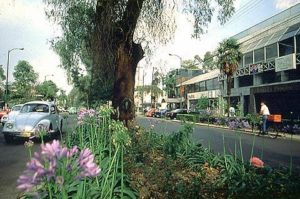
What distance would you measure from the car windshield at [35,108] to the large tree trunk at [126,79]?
237 inches

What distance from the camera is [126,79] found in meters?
12.6

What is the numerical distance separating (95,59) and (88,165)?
36.3 feet

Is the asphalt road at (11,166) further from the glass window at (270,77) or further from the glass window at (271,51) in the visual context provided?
the glass window at (271,51)

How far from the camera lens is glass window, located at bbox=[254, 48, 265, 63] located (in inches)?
1629

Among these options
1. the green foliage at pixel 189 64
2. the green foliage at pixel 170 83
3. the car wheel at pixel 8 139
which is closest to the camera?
the car wheel at pixel 8 139

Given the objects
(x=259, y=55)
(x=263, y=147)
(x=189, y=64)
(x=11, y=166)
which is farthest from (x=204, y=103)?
(x=189, y=64)

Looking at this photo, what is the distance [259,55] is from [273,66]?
3.53m

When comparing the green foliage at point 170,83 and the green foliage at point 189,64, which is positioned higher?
the green foliage at point 189,64

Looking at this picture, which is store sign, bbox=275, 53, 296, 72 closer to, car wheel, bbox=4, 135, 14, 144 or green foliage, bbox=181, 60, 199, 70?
car wheel, bbox=4, 135, 14, 144

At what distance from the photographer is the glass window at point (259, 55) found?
1629 inches

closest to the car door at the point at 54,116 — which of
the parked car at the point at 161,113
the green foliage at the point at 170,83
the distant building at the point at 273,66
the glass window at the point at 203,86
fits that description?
the distant building at the point at 273,66

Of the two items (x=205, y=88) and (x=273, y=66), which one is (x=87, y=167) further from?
(x=205, y=88)

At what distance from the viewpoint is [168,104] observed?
106 metres

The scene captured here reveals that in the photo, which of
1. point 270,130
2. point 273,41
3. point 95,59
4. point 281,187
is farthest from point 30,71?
point 281,187
